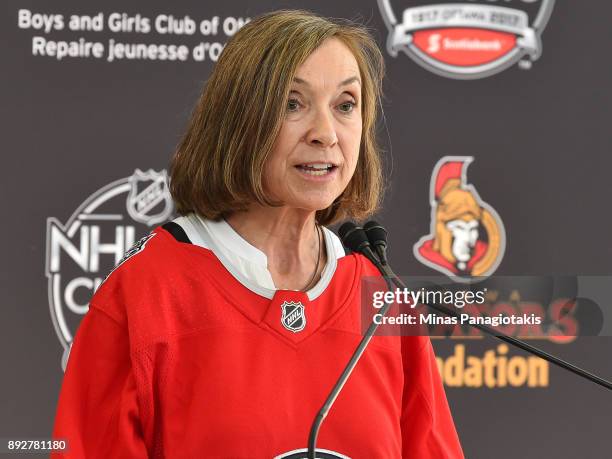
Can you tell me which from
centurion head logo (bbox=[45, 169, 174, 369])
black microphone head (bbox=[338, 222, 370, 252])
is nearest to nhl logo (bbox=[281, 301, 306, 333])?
black microphone head (bbox=[338, 222, 370, 252])

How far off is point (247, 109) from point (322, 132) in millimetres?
104

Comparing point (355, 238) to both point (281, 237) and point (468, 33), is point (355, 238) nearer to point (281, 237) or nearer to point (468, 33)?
point (281, 237)

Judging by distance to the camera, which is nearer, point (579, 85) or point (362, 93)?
point (362, 93)

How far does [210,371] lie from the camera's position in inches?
47.6

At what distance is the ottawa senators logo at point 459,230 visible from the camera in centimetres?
241

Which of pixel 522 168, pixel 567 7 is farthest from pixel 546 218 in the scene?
pixel 567 7

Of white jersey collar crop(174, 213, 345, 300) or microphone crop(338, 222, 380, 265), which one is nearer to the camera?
microphone crop(338, 222, 380, 265)

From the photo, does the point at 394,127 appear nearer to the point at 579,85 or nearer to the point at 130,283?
the point at 579,85

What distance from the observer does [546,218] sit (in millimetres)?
2438

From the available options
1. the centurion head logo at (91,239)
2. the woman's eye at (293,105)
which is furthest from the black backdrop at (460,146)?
the woman's eye at (293,105)

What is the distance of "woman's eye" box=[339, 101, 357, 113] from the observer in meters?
1.28

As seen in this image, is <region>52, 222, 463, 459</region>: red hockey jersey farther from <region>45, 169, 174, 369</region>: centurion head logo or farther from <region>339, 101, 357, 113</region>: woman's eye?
<region>45, 169, 174, 369</region>: centurion head logo

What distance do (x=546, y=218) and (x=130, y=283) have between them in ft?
4.80

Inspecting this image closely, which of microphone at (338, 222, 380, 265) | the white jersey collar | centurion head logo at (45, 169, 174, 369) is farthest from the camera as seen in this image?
centurion head logo at (45, 169, 174, 369)
